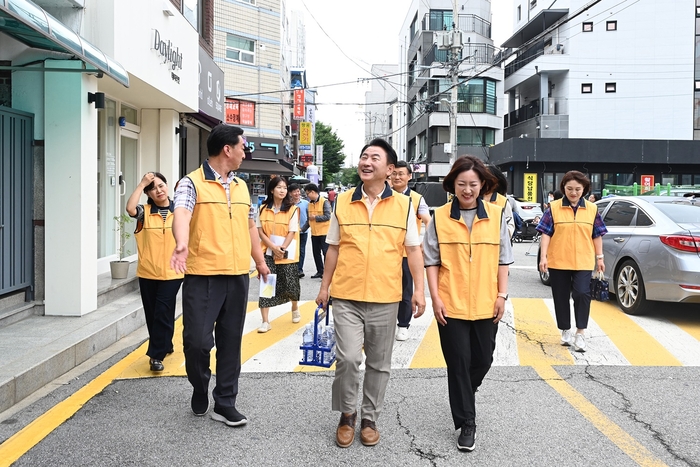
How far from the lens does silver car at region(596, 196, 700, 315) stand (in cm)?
746

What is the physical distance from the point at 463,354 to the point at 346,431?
2.91ft

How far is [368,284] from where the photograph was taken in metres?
3.98

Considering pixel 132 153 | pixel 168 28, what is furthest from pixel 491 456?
pixel 132 153

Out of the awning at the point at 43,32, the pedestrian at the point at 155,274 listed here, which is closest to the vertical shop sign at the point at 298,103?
the awning at the point at 43,32

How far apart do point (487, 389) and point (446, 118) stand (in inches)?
1683

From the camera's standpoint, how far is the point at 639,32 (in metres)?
37.3

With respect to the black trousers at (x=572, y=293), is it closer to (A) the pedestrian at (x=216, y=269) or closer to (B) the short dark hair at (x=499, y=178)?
(B) the short dark hair at (x=499, y=178)

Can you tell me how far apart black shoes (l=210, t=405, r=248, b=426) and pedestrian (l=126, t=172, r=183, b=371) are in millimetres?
1534

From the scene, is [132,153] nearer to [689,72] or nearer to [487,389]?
[487,389]

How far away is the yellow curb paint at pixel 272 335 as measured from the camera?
21.4ft

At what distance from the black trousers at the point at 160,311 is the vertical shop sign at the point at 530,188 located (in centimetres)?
3189

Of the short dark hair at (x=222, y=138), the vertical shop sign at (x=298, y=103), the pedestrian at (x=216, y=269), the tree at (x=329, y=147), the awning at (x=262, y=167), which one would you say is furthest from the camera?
the tree at (x=329, y=147)

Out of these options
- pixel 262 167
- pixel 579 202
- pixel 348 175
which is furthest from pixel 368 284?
pixel 348 175

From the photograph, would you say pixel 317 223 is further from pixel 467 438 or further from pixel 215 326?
pixel 467 438
